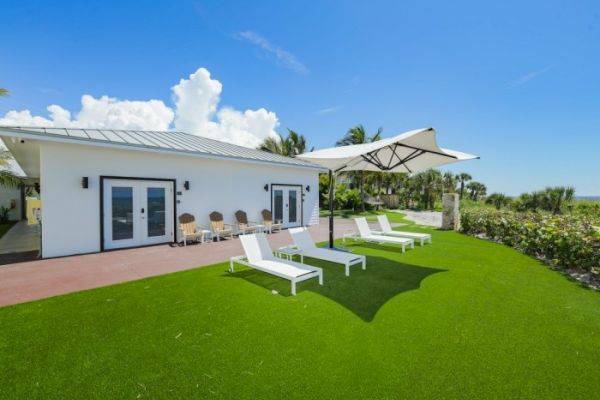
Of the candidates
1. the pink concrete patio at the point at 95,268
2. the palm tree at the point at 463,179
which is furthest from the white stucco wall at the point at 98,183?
the palm tree at the point at 463,179

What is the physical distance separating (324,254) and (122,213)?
7.66 m

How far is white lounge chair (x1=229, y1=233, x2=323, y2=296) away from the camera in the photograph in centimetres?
551

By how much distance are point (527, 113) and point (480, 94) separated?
19.2 ft

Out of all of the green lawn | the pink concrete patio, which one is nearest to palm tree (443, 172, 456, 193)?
the green lawn

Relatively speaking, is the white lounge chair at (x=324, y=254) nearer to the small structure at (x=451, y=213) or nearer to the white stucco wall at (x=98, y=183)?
the white stucco wall at (x=98, y=183)

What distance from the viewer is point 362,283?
5.98 m

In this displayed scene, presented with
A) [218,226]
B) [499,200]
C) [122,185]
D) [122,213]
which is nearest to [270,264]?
[218,226]

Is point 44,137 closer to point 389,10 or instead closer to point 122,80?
point 122,80

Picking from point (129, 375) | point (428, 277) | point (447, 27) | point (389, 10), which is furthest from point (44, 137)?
point (447, 27)

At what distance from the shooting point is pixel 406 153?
771cm

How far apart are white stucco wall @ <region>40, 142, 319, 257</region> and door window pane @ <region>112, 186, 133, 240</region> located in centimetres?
49

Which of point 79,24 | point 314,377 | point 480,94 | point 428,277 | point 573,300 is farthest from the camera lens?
point 480,94

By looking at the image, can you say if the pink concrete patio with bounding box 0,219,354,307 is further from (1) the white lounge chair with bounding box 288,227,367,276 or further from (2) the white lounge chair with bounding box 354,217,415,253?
(2) the white lounge chair with bounding box 354,217,415,253

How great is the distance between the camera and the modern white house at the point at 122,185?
27.1 feet
